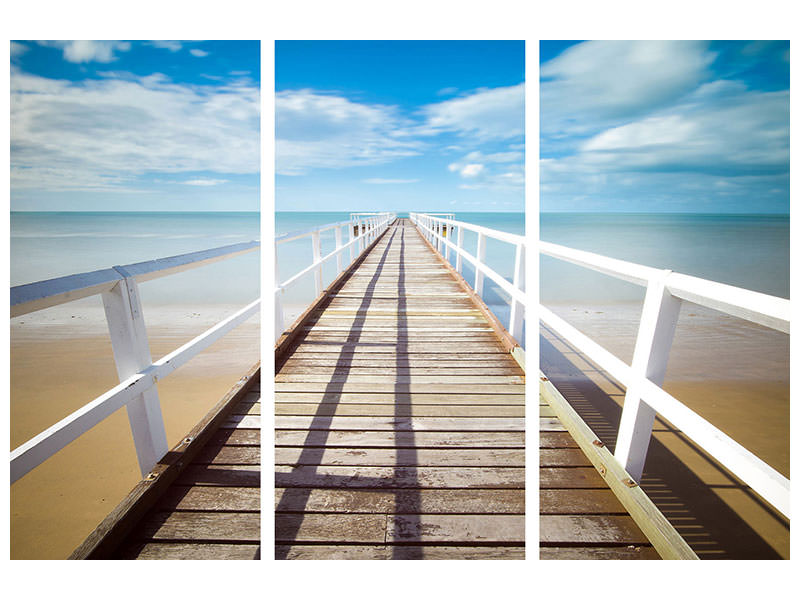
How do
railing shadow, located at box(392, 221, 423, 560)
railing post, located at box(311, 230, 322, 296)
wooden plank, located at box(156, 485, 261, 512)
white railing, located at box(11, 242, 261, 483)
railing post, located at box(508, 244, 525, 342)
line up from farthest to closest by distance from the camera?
railing post, located at box(311, 230, 322, 296), railing post, located at box(508, 244, 525, 342), wooden plank, located at box(156, 485, 261, 512), railing shadow, located at box(392, 221, 423, 560), white railing, located at box(11, 242, 261, 483)

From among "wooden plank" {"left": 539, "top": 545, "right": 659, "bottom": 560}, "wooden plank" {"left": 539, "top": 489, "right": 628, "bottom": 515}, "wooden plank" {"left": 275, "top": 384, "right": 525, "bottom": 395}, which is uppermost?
"wooden plank" {"left": 275, "top": 384, "right": 525, "bottom": 395}

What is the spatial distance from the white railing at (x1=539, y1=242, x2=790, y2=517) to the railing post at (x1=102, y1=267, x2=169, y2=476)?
154 cm

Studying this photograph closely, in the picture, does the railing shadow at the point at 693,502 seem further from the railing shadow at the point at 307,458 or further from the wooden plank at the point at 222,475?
the wooden plank at the point at 222,475

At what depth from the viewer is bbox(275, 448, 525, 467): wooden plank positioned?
1681mm

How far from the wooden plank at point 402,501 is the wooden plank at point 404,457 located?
166 millimetres

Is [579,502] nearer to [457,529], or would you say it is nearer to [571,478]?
[571,478]

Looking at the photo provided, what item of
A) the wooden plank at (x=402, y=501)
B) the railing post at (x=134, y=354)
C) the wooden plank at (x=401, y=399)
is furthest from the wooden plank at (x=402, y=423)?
the railing post at (x=134, y=354)

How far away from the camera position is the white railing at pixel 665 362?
87cm

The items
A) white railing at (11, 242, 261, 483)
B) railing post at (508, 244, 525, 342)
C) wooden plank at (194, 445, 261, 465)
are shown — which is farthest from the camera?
railing post at (508, 244, 525, 342)

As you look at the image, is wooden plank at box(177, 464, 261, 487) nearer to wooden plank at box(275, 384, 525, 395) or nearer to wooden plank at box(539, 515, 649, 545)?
wooden plank at box(275, 384, 525, 395)

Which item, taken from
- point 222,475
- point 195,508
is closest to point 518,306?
point 222,475

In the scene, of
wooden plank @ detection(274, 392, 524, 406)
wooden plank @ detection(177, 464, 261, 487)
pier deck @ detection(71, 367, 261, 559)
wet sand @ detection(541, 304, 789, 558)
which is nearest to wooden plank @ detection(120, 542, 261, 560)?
pier deck @ detection(71, 367, 261, 559)
